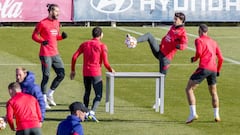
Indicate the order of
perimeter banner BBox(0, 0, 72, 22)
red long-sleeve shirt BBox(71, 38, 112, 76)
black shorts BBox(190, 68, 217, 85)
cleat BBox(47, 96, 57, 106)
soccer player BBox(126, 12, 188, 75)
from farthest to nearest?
perimeter banner BBox(0, 0, 72, 22), cleat BBox(47, 96, 57, 106), soccer player BBox(126, 12, 188, 75), red long-sleeve shirt BBox(71, 38, 112, 76), black shorts BBox(190, 68, 217, 85)

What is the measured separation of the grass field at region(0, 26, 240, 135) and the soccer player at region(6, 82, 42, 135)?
4.16m

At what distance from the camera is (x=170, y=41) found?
21.1m

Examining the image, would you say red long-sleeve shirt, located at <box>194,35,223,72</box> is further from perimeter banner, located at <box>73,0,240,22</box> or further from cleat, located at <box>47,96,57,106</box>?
perimeter banner, located at <box>73,0,240,22</box>

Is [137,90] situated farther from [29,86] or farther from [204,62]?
[29,86]

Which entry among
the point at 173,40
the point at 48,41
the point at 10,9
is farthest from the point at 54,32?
the point at 10,9

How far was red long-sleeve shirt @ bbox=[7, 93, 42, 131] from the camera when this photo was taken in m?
14.1

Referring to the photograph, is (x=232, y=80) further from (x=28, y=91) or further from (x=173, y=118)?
(x=28, y=91)

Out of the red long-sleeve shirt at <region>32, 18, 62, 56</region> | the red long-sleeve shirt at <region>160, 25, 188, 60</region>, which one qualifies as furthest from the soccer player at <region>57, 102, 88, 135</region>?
the red long-sleeve shirt at <region>32, 18, 62, 56</region>

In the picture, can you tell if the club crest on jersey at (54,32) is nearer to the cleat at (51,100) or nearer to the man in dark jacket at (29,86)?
the cleat at (51,100)

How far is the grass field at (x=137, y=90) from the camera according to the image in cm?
1928

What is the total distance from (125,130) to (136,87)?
702 centimetres

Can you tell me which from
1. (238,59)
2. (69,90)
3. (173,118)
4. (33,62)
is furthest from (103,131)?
(238,59)

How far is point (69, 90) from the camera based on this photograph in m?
24.9

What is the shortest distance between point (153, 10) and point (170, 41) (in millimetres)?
24915
